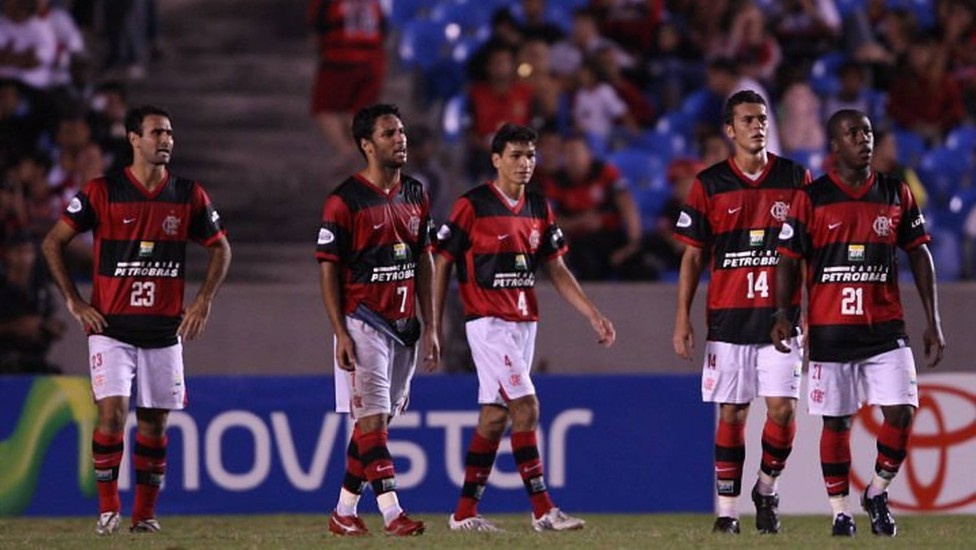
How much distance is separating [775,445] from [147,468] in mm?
3175

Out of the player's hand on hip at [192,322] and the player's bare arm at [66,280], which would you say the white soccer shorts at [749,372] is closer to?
the player's hand on hip at [192,322]

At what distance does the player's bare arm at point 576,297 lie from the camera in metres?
9.53

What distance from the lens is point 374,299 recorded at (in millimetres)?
9000

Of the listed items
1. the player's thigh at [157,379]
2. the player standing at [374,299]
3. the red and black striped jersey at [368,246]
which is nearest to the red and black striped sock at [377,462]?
the player standing at [374,299]

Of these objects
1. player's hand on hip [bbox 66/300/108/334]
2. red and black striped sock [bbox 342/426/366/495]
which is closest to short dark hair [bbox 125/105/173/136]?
player's hand on hip [bbox 66/300/108/334]

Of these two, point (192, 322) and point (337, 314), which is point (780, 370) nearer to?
point (337, 314)

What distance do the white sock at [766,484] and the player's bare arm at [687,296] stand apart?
0.68 metres

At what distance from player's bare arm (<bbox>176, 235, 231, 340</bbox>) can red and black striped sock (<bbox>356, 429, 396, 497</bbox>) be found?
1071 mm

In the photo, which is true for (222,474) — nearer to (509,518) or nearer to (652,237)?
(509,518)

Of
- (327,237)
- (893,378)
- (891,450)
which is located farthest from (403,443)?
(893,378)

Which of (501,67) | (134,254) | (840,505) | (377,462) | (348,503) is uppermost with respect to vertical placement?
(501,67)

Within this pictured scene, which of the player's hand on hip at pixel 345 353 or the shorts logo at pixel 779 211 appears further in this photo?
the shorts logo at pixel 779 211

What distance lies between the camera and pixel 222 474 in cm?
1167

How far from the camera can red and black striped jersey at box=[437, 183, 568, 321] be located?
31.4 feet
